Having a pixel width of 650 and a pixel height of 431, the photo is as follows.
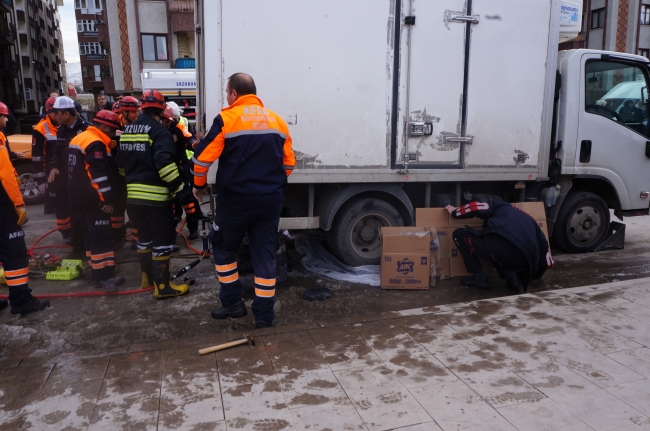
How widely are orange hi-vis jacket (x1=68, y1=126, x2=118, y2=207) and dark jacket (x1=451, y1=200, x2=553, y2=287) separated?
3.50 metres

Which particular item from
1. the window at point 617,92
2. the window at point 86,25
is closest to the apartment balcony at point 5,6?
the window at point 86,25

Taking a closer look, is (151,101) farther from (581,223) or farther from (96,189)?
(581,223)

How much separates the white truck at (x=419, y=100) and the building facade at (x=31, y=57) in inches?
1450

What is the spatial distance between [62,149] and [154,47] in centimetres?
2186

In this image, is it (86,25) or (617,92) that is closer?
(617,92)

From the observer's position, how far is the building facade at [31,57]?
38812 millimetres

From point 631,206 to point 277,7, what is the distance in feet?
16.0

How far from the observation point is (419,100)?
16.9 feet

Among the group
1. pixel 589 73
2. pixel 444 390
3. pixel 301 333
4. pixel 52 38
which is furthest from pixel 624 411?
pixel 52 38

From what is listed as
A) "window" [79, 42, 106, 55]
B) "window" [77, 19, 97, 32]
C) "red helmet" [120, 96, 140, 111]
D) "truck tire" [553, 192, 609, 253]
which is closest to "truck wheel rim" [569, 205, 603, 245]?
"truck tire" [553, 192, 609, 253]

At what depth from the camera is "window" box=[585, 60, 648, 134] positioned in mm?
5918

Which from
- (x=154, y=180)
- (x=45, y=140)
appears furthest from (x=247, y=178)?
(x=45, y=140)

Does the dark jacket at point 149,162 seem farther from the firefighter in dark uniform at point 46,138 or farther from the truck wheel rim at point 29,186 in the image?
the truck wheel rim at point 29,186

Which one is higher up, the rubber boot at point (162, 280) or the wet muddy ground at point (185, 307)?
the rubber boot at point (162, 280)
